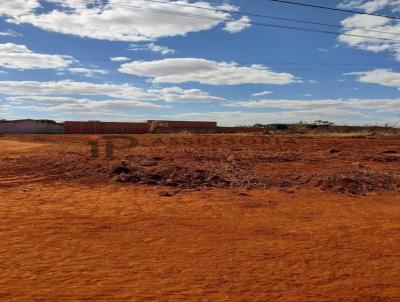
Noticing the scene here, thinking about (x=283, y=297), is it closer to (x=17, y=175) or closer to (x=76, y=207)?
(x=76, y=207)

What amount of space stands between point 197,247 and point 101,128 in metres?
45.8

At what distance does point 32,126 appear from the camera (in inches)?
2029

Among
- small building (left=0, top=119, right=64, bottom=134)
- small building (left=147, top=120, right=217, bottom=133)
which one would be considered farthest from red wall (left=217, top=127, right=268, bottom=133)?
small building (left=0, top=119, right=64, bottom=134)

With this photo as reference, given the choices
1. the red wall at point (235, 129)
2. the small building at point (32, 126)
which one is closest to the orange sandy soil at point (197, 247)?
the small building at point (32, 126)

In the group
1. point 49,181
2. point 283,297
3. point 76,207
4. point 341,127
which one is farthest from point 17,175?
point 341,127

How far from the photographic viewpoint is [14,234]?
752cm

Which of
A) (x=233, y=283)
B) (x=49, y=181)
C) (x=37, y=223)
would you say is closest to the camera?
(x=233, y=283)

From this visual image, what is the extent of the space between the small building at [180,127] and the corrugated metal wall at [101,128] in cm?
183

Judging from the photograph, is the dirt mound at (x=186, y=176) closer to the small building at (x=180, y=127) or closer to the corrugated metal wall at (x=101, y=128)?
the small building at (x=180, y=127)

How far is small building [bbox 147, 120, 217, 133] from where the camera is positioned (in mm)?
50406

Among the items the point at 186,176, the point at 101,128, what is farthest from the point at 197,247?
the point at 101,128

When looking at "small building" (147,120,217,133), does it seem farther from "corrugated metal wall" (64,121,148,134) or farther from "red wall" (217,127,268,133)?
"corrugated metal wall" (64,121,148,134)

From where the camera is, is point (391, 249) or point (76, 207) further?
point (76, 207)

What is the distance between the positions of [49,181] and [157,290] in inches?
377
